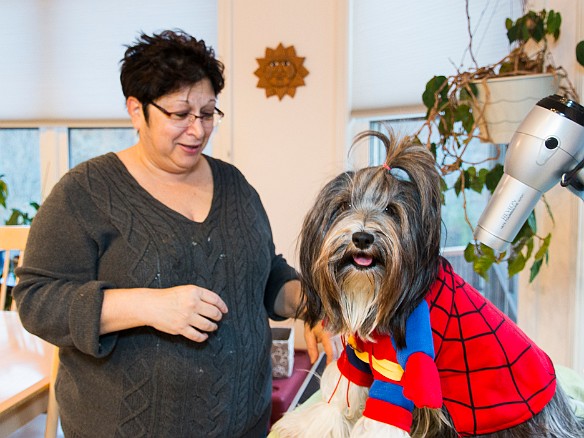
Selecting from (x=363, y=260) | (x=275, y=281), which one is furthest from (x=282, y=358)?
(x=363, y=260)

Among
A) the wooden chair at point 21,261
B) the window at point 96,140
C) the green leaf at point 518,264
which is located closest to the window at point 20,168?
the window at point 96,140

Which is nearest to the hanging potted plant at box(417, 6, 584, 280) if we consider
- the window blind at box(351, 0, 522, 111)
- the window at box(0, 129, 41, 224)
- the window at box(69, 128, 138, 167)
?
the window blind at box(351, 0, 522, 111)

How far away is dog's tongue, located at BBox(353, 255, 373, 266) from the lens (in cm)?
93

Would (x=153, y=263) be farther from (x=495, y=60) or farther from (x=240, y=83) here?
(x=240, y=83)

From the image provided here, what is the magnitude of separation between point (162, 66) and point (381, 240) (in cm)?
74

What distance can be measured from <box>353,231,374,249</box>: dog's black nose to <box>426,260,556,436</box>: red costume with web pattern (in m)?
0.14

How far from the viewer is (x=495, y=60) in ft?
7.32

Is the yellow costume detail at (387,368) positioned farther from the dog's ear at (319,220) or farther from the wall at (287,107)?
the wall at (287,107)

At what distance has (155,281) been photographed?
4.30ft

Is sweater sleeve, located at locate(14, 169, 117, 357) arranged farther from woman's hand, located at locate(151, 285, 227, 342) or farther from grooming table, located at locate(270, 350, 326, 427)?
grooming table, located at locate(270, 350, 326, 427)

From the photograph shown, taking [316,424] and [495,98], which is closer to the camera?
[316,424]

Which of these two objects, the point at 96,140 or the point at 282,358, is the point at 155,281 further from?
the point at 96,140

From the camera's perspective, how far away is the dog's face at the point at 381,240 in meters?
0.92

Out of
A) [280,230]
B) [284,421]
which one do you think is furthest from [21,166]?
[284,421]
